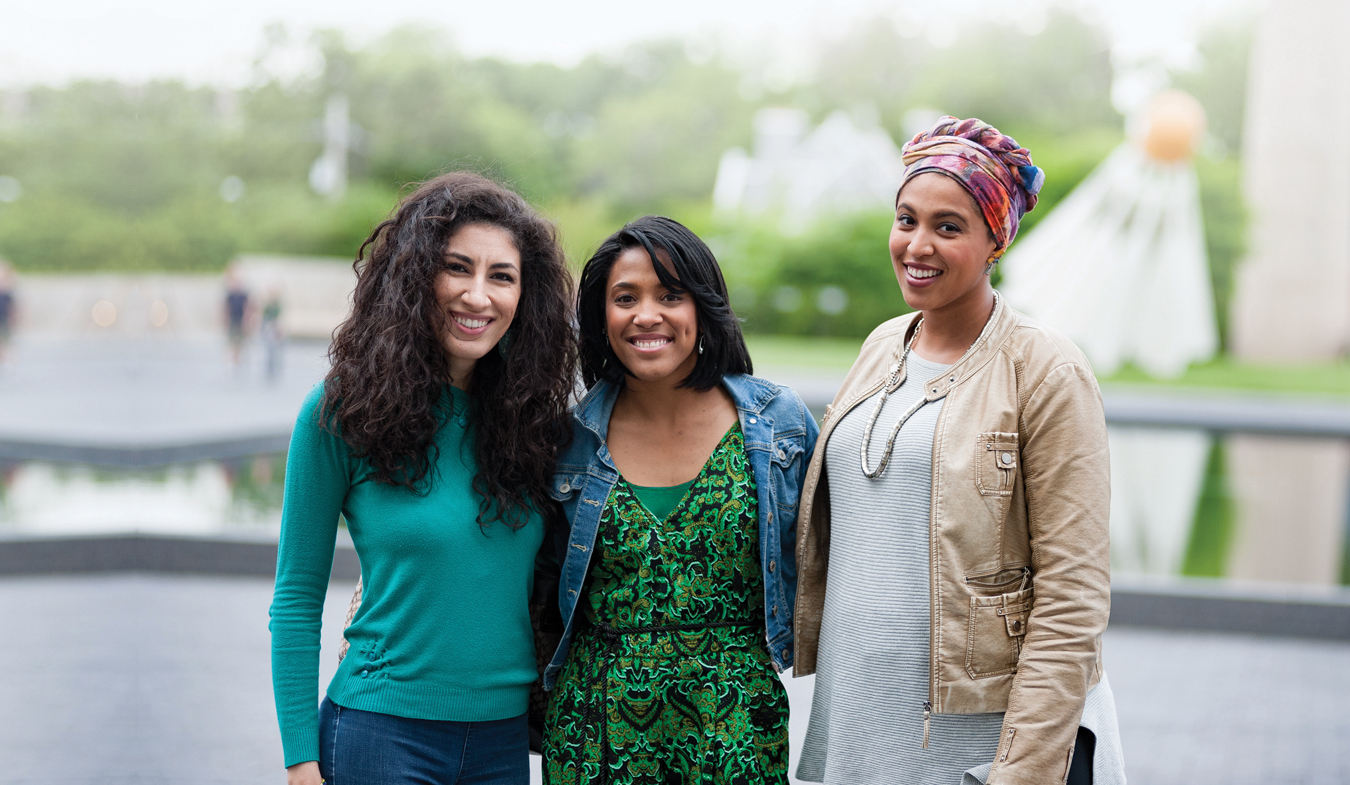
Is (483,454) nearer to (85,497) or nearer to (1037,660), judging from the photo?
(1037,660)

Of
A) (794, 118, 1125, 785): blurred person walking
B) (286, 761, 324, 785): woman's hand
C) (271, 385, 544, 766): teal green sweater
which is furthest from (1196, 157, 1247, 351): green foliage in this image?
(286, 761, 324, 785): woman's hand

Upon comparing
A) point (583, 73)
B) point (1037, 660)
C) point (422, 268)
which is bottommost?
point (1037, 660)

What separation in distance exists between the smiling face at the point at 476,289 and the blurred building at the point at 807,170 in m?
30.4

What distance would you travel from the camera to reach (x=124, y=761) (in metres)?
4.33

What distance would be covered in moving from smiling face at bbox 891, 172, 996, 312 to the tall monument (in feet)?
96.5

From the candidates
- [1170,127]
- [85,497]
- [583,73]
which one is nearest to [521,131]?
[583,73]

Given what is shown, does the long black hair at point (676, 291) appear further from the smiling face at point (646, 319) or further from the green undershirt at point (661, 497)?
the green undershirt at point (661, 497)

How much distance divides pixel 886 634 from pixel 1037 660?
31 cm

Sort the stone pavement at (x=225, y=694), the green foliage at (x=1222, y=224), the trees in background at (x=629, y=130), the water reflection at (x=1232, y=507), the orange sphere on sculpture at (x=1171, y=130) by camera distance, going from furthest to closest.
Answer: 1. the green foliage at (x=1222, y=224)
2. the orange sphere on sculpture at (x=1171, y=130)
3. the trees in background at (x=629, y=130)
4. the water reflection at (x=1232, y=507)
5. the stone pavement at (x=225, y=694)

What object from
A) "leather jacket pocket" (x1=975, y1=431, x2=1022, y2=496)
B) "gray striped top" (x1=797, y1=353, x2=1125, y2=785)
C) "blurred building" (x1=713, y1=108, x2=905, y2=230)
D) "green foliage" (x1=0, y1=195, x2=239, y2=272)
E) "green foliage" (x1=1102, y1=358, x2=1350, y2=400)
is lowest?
"green foliage" (x1=1102, y1=358, x2=1350, y2=400)

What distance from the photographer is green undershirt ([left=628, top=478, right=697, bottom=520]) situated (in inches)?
95.2

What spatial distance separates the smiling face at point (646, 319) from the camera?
7.98ft

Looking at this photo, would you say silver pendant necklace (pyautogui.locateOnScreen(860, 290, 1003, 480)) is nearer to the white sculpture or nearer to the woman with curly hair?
the woman with curly hair

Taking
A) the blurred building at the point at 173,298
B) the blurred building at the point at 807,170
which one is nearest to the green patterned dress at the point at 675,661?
the blurred building at the point at 173,298
